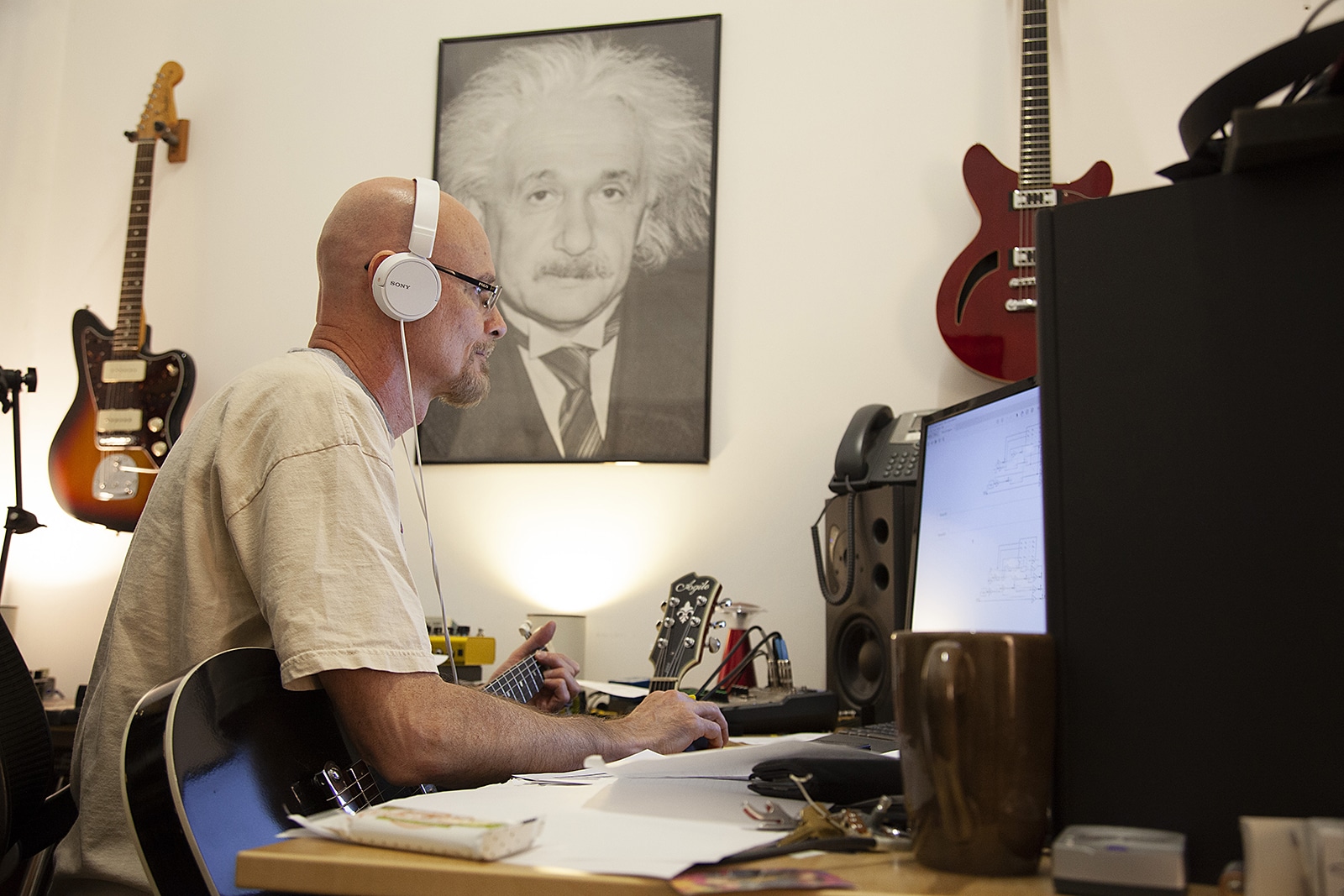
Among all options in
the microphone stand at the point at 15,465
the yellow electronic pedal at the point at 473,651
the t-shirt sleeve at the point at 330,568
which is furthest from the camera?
the microphone stand at the point at 15,465

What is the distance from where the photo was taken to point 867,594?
172cm

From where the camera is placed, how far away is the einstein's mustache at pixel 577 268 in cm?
242

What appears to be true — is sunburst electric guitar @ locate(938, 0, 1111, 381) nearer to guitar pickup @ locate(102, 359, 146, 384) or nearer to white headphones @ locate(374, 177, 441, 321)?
white headphones @ locate(374, 177, 441, 321)

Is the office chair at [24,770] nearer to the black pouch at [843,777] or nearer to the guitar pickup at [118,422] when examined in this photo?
the black pouch at [843,777]

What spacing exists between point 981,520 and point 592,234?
1.49 m

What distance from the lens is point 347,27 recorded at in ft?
8.81

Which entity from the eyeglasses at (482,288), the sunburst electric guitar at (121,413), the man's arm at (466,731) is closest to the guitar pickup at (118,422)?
the sunburst electric guitar at (121,413)

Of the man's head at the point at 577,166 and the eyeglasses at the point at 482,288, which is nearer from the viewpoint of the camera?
the eyeglasses at the point at 482,288

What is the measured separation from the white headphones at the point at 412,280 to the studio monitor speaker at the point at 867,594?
0.78 meters


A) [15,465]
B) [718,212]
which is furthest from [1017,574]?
[15,465]

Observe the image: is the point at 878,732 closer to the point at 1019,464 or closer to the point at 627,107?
the point at 1019,464

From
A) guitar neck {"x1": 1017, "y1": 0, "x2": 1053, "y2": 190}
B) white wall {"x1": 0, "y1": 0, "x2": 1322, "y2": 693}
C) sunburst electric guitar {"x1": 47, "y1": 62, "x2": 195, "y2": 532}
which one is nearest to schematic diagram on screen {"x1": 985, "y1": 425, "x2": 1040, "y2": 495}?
white wall {"x1": 0, "y1": 0, "x2": 1322, "y2": 693}

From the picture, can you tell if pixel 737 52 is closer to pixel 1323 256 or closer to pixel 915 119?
pixel 915 119

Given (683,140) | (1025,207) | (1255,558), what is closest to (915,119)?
(1025,207)
